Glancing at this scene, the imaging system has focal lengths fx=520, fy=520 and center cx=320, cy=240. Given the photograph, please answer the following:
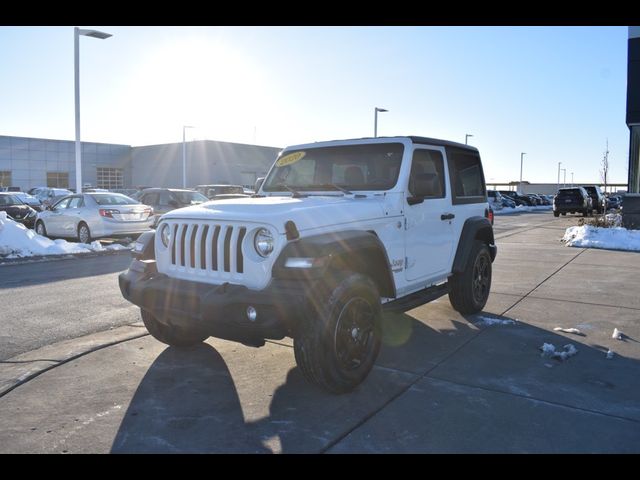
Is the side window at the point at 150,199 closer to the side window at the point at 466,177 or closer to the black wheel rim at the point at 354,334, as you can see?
the side window at the point at 466,177

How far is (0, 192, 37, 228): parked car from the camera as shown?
62.5 feet

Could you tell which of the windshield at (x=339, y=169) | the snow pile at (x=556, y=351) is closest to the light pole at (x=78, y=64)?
the windshield at (x=339, y=169)

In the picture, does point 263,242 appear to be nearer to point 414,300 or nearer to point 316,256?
point 316,256

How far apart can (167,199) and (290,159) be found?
11263 mm

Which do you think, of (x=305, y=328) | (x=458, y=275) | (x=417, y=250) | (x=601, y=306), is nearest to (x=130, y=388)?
(x=305, y=328)

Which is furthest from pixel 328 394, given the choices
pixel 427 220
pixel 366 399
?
pixel 427 220

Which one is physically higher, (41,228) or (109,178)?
(109,178)

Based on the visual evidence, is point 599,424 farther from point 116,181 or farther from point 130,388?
point 116,181

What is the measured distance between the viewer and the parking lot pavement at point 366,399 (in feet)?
10.5

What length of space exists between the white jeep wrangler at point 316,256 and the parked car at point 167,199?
10.8m

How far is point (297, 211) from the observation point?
3.84m
